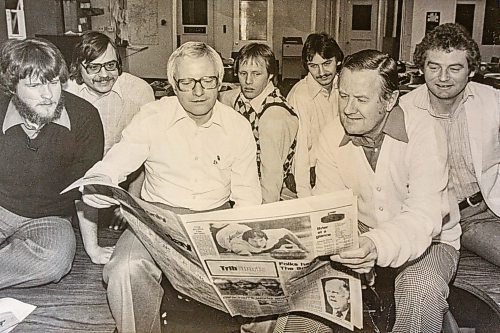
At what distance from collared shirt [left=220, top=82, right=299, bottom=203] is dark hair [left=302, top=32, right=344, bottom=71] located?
75mm

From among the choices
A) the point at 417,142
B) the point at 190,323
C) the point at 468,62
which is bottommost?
the point at 190,323

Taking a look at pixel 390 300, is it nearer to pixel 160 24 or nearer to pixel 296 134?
pixel 296 134

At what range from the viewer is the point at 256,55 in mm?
958

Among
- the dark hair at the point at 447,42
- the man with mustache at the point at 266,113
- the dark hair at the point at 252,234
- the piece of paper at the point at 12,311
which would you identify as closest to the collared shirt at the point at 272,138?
the man with mustache at the point at 266,113

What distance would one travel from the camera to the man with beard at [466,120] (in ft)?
3.09

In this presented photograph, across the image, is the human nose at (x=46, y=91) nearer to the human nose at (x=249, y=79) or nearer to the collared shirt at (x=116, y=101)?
the collared shirt at (x=116, y=101)

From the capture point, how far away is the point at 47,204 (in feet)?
3.38

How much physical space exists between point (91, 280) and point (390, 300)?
1.70 ft

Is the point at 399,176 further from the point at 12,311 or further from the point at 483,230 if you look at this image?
the point at 12,311

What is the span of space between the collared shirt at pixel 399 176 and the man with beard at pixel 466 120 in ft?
0.09

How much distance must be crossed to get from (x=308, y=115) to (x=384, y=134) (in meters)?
0.13

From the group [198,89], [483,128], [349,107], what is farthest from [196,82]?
[483,128]

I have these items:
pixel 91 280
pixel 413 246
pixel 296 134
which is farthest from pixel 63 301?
pixel 413 246

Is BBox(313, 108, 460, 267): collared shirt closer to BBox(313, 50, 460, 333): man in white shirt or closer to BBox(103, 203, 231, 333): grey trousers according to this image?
BBox(313, 50, 460, 333): man in white shirt
